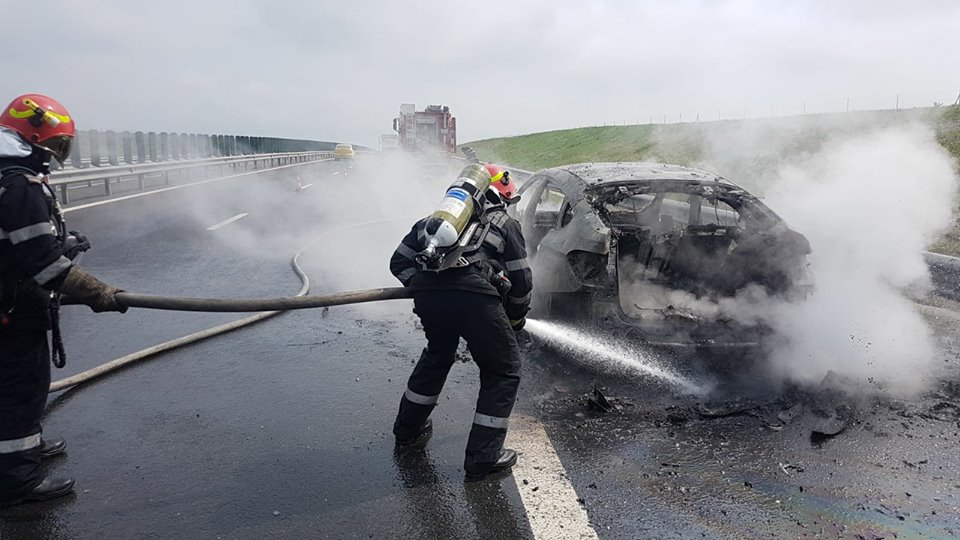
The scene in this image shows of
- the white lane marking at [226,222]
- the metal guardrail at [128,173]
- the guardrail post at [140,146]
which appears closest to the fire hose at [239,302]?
the white lane marking at [226,222]

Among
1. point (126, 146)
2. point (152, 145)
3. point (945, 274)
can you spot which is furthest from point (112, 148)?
point (945, 274)

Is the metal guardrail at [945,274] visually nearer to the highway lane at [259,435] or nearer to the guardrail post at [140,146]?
the highway lane at [259,435]

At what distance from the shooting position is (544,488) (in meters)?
3.26

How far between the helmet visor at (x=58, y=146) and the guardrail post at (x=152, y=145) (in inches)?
1071

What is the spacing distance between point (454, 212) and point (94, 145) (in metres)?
24.4

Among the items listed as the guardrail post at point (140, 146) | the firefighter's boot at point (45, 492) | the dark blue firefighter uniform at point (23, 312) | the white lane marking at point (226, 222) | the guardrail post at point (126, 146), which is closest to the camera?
the dark blue firefighter uniform at point (23, 312)

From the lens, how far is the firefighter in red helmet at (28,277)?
9.97 feet

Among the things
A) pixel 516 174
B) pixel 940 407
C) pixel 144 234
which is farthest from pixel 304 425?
pixel 516 174

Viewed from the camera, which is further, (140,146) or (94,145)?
(140,146)

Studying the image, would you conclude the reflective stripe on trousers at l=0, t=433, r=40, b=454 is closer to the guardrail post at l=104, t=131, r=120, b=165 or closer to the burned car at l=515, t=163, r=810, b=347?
the burned car at l=515, t=163, r=810, b=347

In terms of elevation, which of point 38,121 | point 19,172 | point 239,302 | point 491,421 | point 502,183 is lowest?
point 491,421

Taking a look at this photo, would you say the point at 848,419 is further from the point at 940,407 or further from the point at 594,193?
the point at 594,193

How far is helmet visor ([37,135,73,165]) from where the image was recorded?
325 cm

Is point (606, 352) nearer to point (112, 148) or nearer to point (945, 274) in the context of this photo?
point (945, 274)
